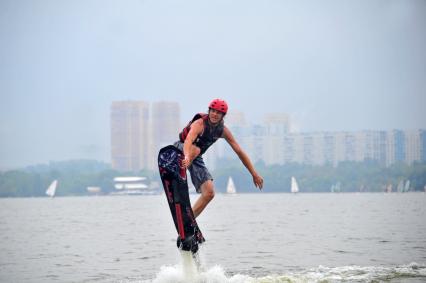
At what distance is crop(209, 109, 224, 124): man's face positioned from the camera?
13117 mm

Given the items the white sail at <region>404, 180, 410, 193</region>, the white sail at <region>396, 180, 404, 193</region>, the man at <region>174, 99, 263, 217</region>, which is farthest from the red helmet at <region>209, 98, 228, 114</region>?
the white sail at <region>396, 180, 404, 193</region>

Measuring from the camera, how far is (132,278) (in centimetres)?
1400

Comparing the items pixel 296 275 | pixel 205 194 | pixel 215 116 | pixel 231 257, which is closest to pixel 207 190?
pixel 205 194

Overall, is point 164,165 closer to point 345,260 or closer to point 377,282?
point 377,282

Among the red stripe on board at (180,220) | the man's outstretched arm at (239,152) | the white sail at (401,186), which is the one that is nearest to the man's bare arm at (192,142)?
the man's outstretched arm at (239,152)

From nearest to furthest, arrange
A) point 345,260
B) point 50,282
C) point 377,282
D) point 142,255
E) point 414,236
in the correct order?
point 377,282 → point 50,282 → point 345,260 → point 142,255 → point 414,236

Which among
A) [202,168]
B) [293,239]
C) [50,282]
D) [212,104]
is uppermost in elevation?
[212,104]

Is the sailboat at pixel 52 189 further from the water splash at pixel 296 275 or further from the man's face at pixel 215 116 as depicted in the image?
the man's face at pixel 215 116

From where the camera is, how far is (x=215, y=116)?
13.1 metres

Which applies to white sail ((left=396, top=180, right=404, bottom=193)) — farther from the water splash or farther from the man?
the man

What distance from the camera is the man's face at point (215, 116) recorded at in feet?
43.0

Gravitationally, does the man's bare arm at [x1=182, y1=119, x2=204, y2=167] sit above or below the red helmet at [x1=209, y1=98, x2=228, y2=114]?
below

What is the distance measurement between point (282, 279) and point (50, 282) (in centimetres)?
437

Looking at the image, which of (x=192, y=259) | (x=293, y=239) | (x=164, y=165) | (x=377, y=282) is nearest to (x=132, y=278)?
(x=192, y=259)
